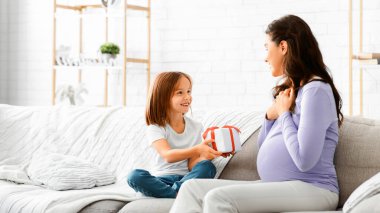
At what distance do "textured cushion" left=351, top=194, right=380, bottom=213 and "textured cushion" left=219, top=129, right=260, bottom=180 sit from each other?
0.78 metres

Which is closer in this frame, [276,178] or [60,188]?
[276,178]

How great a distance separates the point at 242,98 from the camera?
459cm

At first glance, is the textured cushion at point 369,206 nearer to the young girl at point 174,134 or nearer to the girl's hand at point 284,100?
the girl's hand at point 284,100

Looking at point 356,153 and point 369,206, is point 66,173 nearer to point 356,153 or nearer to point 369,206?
point 356,153

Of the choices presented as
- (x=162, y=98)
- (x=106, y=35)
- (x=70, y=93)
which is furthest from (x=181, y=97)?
(x=106, y=35)

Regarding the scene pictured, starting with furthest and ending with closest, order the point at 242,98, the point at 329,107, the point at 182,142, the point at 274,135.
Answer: the point at 242,98, the point at 182,142, the point at 274,135, the point at 329,107

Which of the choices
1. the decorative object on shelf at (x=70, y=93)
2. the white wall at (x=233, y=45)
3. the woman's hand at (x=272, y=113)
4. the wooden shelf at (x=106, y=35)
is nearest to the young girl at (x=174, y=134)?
the woman's hand at (x=272, y=113)

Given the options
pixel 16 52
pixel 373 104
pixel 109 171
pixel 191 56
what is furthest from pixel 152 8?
pixel 109 171

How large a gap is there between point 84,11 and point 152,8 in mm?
602

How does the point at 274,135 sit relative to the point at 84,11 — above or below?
below

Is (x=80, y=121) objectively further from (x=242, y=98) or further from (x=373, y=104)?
(x=373, y=104)

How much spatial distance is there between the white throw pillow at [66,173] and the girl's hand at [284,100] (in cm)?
95

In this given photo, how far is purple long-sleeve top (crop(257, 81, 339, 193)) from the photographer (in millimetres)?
2334

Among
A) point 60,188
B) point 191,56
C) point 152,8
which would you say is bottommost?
point 60,188
